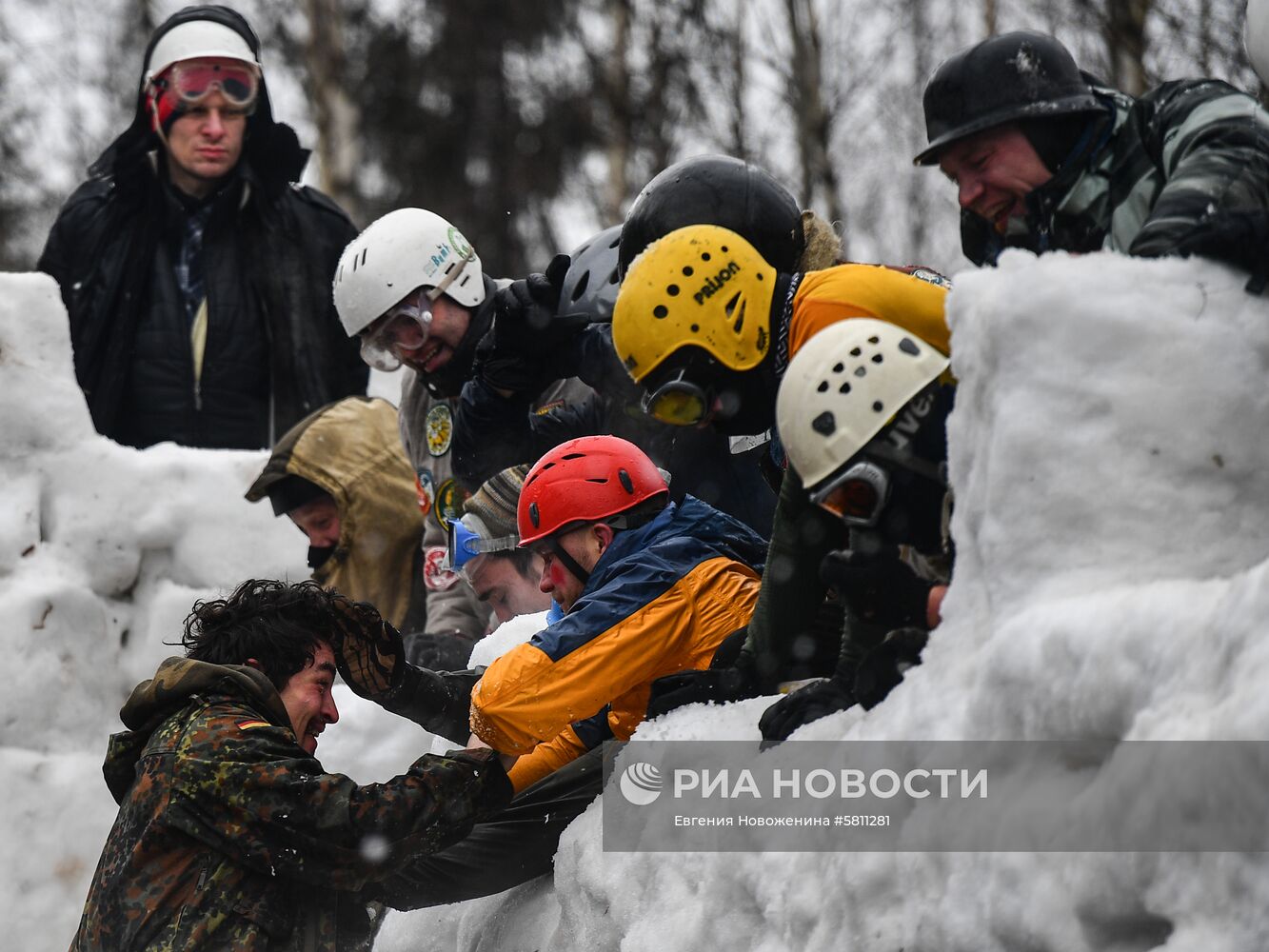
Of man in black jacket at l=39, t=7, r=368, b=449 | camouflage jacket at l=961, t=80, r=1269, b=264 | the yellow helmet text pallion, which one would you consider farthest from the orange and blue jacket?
man in black jacket at l=39, t=7, r=368, b=449

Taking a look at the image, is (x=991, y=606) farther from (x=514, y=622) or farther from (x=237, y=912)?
(x=514, y=622)

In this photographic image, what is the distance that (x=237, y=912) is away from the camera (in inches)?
159

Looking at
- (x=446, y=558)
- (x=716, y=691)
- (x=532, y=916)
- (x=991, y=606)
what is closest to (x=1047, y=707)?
(x=991, y=606)

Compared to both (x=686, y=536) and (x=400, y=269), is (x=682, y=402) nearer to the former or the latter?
(x=686, y=536)

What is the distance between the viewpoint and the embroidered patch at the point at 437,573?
6.70m

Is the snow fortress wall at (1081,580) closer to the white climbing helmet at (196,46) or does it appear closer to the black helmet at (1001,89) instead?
the black helmet at (1001,89)

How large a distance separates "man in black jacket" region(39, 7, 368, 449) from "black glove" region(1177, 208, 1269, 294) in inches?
207

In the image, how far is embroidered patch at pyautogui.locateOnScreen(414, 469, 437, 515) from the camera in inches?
261

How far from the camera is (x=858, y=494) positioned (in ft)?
11.7

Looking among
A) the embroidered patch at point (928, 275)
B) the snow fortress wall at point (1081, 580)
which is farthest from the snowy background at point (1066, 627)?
the embroidered patch at point (928, 275)

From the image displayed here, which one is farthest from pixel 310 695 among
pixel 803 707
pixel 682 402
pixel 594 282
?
pixel 594 282

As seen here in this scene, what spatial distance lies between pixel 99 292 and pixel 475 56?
44.3ft

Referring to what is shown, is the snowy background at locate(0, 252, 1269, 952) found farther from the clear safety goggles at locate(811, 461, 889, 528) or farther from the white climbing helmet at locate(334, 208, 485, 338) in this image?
the white climbing helmet at locate(334, 208, 485, 338)

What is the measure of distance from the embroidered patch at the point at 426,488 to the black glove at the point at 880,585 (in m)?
3.29
